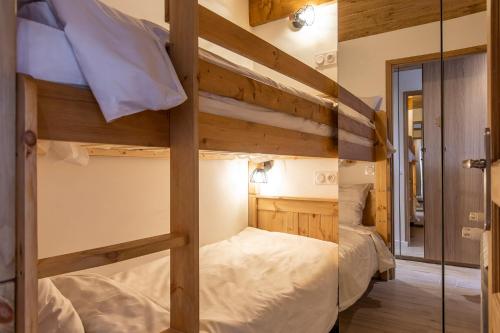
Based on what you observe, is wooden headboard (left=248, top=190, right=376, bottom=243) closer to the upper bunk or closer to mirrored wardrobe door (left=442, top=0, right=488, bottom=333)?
the upper bunk

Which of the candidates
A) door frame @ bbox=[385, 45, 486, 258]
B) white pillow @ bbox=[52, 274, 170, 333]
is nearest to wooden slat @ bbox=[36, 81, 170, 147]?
white pillow @ bbox=[52, 274, 170, 333]

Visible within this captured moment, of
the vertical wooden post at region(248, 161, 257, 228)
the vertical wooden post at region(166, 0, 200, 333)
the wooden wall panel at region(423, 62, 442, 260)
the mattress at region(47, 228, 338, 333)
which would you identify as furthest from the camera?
the vertical wooden post at region(248, 161, 257, 228)

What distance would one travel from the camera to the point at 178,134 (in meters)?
1.04

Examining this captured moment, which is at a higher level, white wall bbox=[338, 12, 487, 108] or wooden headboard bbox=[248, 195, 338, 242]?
white wall bbox=[338, 12, 487, 108]

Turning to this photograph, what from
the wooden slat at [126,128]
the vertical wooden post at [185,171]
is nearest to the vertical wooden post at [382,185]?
the wooden slat at [126,128]

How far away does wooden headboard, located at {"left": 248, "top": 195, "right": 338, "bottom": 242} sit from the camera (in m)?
2.73

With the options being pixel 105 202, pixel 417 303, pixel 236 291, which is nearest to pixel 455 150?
pixel 417 303

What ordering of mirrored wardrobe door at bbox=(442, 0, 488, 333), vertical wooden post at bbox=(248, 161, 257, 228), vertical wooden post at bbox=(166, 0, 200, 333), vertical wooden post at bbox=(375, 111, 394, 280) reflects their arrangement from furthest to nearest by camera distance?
1. vertical wooden post at bbox=(248, 161, 257, 228)
2. vertical wooden post at bbox=(375, 111, 394, 280)
3. mirrored wardrobe door at bbox=(442, 0, 488, 333)
4. vertical wooden post at bbox=(166, 0, 200, 333)

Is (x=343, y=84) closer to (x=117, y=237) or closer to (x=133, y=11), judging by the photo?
(x=133, y=11)

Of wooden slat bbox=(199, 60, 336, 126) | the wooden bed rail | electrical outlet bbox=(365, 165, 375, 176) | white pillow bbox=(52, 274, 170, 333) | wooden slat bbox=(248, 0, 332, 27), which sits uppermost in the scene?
wooden slat bbox=(248, 0, 332, 27)

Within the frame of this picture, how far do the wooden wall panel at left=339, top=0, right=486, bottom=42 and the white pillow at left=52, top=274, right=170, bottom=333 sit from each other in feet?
5.89

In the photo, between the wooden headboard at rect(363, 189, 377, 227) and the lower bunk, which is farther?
the wooden headboard at rect(363, 189, 377, 227)

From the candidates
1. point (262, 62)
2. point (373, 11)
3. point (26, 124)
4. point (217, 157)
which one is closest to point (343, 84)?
point (373, 11)

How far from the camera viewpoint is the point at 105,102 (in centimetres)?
77
